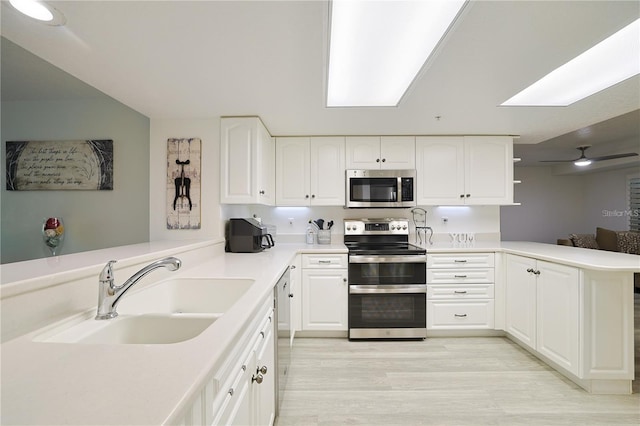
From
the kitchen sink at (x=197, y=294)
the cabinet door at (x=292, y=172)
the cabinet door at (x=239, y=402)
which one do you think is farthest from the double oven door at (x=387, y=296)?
the cabinet door at (x=239, y=402)

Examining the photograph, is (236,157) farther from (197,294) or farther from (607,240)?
(607,240)

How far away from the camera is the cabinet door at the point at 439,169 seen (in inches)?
124

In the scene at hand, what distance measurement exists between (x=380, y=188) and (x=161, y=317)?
254cm

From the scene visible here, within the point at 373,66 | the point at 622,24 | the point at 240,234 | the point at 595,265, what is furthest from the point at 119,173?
the point at 595,265

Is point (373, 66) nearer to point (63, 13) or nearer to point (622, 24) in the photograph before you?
point (622, 24)

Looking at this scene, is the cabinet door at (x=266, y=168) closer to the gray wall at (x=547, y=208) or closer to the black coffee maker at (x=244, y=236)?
the black coffee maker at (x=244, y=236)

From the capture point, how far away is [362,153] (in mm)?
3170

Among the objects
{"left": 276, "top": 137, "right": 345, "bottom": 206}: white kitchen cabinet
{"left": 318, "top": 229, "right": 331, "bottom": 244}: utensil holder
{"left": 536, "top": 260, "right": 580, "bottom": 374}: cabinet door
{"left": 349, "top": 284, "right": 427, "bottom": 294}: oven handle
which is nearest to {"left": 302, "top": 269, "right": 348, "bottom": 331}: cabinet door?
{"left": 349, "top": 284, "right": 427, "bottom": 294}: oven handle

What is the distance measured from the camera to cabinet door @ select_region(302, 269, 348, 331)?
2.82 meters

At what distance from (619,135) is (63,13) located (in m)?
6.14

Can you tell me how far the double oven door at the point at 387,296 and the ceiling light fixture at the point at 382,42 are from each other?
1.56 metres

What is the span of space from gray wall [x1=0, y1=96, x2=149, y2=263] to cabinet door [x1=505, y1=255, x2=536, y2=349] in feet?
11.7

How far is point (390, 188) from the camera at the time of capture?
3.14 m

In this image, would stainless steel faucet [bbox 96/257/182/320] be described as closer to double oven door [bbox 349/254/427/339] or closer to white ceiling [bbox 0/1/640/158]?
white ceiling [bbox 0/1/640/158]
